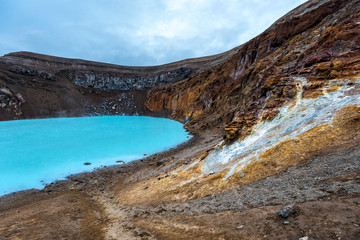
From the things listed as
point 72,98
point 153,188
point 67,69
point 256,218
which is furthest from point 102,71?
point 256,218

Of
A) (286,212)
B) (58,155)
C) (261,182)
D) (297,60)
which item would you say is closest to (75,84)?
(58,155)

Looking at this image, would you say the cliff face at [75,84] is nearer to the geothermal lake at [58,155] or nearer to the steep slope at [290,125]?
the geothermal lake at [58,155]

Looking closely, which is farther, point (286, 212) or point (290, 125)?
point (290, 125)

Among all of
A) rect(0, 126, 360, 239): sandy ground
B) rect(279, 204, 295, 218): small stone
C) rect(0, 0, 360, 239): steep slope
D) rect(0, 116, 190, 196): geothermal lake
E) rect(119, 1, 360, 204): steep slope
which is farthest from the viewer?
rect(0, 116, 190, 196): geothermal lake

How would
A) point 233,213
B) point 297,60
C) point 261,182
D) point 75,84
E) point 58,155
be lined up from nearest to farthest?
point 233,213 → point 261,182 → point 297,60 → point 58,155 → point 75,84

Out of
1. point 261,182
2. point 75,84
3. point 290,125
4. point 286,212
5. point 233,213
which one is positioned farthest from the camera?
point 75,84

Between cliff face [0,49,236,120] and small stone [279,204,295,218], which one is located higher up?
cliff face [0,49,236,120]

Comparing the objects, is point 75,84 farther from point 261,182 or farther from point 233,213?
point 233,213

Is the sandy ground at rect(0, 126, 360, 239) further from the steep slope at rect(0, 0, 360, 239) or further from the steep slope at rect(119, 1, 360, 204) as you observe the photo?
the steep slope at rect(119, 1, 360, 204)

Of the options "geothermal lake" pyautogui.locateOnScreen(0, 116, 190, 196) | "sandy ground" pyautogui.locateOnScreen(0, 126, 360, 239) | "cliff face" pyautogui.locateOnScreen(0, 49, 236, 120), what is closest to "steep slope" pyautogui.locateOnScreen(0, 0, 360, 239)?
"sandy ground" pyautogui.locateOnScreen(0, 126, 360, 239)

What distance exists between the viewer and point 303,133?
8.06 m

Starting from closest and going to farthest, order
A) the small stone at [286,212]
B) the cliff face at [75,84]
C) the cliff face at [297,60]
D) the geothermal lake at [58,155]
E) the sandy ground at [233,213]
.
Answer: the sandy ground at [233,213]
the small stone at [286,212]
the cliff face at [297,60]
the geothermal lake at [58,155]
the cliff face at [75,84]

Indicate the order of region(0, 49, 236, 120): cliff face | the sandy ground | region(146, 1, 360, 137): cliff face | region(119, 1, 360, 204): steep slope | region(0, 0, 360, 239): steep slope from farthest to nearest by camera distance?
region(0, 49, 236, 120): cliff face, region(146, 1, 360, 137): cliff face, region(119, 1, 360, 204): steep slope, region(0, 0, 360, 239): steep slope, the sandy ground

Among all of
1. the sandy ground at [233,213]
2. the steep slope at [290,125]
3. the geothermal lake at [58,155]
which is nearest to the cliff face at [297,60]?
the steep slope at [290,125]
